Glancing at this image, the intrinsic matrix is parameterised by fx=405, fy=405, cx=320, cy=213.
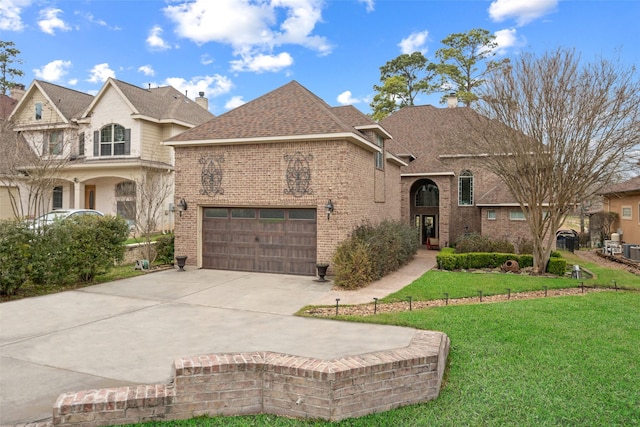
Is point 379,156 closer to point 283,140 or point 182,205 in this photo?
point 283,140

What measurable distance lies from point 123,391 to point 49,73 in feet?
95.4

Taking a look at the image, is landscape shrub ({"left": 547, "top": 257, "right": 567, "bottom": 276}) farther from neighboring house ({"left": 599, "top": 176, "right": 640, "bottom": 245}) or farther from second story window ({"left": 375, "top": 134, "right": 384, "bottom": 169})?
neighboring house ({"left": 599, "top": 176, "right": 640, "bottom": 245})

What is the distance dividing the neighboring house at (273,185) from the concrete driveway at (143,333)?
2372mm

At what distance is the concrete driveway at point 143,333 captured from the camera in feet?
16.4

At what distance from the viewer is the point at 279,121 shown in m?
13.6

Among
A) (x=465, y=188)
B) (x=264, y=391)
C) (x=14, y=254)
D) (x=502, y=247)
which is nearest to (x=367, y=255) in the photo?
(x=264, y=391)

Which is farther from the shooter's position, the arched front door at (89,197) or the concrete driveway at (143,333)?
the arched front door at (89,197)

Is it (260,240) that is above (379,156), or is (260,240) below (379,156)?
below

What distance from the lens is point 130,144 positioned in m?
21.3

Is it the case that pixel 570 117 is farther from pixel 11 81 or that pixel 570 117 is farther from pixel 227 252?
pixel 11 81

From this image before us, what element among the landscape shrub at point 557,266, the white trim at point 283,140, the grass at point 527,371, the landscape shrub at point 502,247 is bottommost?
the grass at point 527,371

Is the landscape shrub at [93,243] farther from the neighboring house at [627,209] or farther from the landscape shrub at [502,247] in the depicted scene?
the neighboring house at [627,209]

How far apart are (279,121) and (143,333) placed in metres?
8.63

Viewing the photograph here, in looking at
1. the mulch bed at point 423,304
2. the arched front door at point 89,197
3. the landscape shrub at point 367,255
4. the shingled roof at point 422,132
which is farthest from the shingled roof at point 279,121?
the arched front door at point 89,197
